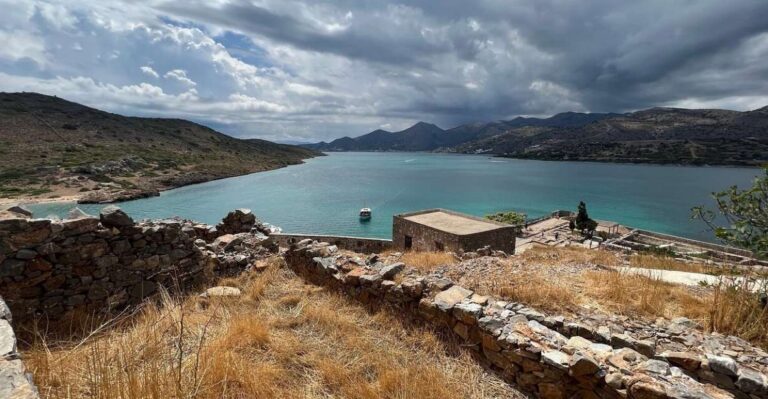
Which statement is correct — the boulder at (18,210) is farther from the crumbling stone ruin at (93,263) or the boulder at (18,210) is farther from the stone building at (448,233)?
the stone building at (448,233)

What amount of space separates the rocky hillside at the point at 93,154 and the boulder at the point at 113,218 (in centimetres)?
6295

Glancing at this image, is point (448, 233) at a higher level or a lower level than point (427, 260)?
lower

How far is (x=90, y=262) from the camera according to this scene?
21.2ft

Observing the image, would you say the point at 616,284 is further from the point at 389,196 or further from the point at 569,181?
the point at 569,181

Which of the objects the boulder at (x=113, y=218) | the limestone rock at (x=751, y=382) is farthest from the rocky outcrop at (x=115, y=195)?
the limestone rock at (x=751, y=382)

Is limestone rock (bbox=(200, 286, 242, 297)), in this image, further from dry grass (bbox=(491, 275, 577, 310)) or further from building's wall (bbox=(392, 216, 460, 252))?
building's wall (bbox=(392, 216, 460, 252))

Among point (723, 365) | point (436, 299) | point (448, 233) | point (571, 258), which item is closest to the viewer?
point (723, 365)

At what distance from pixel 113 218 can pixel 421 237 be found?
1591cm

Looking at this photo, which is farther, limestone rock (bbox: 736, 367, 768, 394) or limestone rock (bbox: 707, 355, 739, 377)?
limestone rock (bbox: 707, 355, 739, 377)

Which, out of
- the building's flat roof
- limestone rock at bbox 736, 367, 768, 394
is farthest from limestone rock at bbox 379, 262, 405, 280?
the building's flat roof

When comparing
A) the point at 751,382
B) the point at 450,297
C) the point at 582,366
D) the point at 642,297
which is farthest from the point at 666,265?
the point at 582,366

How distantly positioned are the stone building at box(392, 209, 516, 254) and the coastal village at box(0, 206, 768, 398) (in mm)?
8657

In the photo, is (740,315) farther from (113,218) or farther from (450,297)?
(113,218)

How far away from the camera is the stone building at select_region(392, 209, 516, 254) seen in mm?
18219
